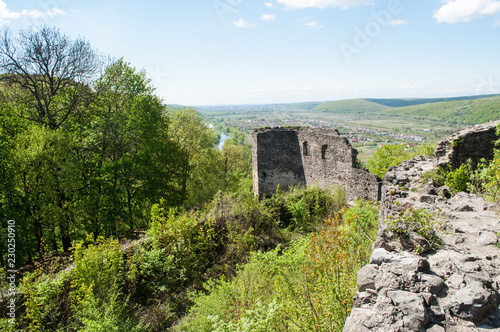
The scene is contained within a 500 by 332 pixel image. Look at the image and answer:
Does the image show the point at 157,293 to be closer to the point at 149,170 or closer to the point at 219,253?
the point at 219,253

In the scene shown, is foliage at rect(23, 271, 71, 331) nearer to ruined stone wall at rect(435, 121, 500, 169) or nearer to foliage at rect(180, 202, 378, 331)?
foliage at rect(180, 202, 378, 331)

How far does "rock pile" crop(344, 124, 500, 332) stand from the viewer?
8.12ft

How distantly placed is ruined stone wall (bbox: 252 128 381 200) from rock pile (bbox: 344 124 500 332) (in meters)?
8.67

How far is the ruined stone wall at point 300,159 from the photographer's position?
1328cm

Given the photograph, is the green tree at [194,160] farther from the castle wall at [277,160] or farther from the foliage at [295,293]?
the foliage at [295,293]

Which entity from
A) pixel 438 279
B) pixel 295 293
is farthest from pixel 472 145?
pixel 295 293

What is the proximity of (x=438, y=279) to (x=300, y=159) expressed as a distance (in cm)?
1277

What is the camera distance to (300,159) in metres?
15.5

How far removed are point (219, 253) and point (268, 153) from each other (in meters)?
7.63

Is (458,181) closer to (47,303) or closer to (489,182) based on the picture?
(489,182)

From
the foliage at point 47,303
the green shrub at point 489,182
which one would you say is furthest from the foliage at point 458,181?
the foliage at point 47,303

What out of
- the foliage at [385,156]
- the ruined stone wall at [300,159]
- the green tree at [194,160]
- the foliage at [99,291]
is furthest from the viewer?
the foliage at [385,156]

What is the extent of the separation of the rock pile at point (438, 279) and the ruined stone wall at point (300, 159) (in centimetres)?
867

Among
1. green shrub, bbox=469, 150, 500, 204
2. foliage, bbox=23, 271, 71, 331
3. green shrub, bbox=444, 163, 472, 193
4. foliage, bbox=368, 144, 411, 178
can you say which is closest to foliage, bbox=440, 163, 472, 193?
green shrub, bbox=444, 163, 472, 193
